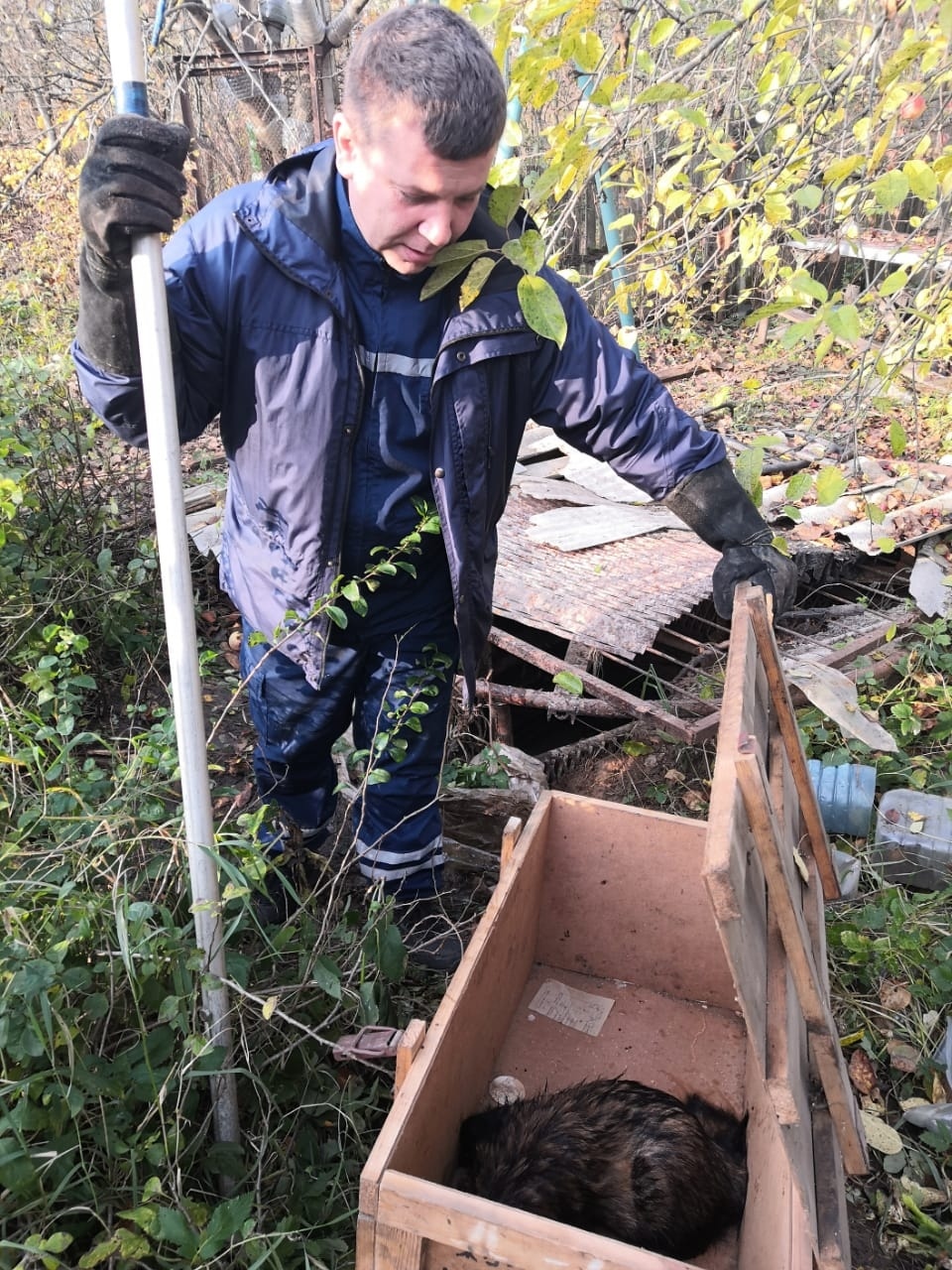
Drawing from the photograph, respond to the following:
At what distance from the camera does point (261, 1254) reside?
1780mm

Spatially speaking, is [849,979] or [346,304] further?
[849,979]

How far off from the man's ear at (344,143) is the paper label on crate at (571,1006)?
7.30 ft

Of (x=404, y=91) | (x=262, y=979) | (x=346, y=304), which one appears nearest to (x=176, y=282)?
(x=346, y=304)

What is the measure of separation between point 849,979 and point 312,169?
2.80 metres

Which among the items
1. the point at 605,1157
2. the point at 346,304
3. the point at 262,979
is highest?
the point at 346,304

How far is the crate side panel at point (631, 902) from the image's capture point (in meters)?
2.49

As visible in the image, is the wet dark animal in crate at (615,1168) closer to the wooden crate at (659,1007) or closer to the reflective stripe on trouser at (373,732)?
the wooden crate at (659,1007)

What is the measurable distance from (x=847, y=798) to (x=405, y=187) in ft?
9.13

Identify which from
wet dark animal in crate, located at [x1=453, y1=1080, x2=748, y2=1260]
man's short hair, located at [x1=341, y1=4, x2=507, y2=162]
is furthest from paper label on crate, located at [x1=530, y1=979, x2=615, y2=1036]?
man's short hair, located at [x1=341, y1=4, x2=507, y2=162]

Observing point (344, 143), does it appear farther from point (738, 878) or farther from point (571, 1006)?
point (571, 1006)

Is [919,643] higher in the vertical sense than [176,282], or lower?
lower

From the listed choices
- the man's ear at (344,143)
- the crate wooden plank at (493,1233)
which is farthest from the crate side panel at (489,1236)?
the man's ear at (344,143)

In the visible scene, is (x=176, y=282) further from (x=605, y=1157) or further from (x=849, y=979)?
(x=849, y=979)

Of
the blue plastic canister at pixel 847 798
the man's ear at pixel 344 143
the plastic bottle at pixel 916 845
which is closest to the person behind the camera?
the man's ear at pixel 344 143
